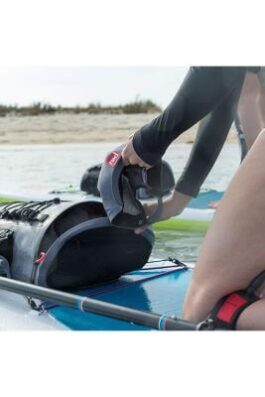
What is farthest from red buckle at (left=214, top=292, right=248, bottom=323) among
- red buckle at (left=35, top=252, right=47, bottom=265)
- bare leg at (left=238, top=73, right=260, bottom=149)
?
red buckle at (left=35, top=252, right=47, bottom=265)

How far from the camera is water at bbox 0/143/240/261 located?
0.93 meters

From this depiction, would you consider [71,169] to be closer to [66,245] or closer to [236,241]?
[66,245]

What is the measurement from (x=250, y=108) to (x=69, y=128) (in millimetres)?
343

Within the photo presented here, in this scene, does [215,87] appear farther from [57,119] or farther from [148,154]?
[57,119]

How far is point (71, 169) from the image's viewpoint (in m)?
1.20

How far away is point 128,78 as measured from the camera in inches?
37.5

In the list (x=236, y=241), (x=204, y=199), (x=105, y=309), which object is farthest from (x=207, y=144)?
(x=105, y=309)

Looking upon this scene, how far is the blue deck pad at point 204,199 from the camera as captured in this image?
942mm

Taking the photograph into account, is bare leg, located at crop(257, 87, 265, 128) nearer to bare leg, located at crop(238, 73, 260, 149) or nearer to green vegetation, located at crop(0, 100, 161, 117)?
bare leg, located at crop(238, 73, 260, 149)

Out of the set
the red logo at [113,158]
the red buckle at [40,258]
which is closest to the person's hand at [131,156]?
the red logo at [113,158]

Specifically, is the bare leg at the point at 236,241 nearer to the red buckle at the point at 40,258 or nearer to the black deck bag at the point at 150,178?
the black deck bag at the point at 150,178

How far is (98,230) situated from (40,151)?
0.67ft

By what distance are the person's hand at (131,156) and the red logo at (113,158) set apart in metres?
0.02

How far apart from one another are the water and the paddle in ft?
0.79
